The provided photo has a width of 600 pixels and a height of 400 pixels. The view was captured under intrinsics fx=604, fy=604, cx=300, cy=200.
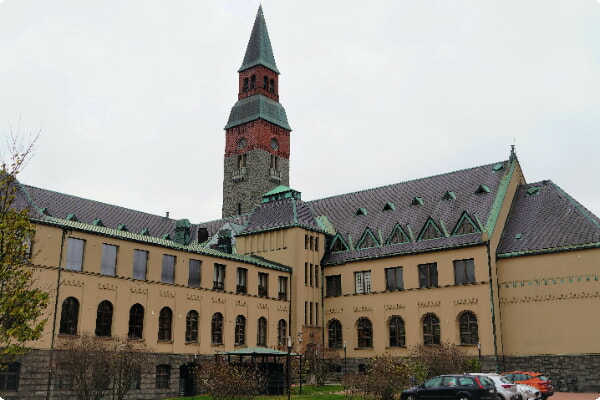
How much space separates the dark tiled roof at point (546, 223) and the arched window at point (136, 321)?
27.0 meters

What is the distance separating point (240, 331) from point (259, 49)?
5161 cm

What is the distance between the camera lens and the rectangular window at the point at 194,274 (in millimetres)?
44656

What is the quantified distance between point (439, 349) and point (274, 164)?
155 ft

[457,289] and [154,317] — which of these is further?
[457,289]

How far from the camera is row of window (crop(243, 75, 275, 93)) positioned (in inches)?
3401

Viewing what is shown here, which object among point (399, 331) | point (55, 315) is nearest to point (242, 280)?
point (399, 331)

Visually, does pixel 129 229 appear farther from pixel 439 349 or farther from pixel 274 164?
pixel 439 349

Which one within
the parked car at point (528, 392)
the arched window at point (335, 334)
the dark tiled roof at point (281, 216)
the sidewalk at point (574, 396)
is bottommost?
the sidewalk at point (574, 396)

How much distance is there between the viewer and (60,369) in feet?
113

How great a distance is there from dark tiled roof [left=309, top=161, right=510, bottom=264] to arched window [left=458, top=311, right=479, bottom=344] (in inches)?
217

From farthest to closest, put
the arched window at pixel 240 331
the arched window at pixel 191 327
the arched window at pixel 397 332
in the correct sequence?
the arched window at pixel 397 332, the arched window at pixel 240 331, the arched window at pixel 191 327

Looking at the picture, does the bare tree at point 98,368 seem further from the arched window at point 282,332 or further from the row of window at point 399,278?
the row of window at point 399,278

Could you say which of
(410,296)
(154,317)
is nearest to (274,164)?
(410,296)

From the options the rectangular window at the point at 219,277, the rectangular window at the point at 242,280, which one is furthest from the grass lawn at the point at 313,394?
the rectangular window at the point at 219,277
